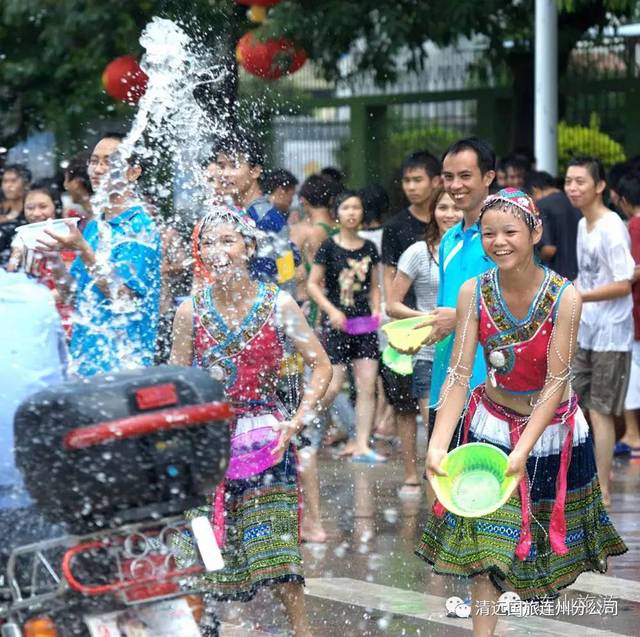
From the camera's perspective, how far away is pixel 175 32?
1075 cm

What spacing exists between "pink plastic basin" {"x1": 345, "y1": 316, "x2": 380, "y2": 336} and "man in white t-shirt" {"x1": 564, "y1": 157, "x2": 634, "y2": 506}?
5.14ft

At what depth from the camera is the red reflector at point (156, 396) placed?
3.81 metres

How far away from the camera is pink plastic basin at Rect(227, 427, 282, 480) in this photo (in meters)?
5.46

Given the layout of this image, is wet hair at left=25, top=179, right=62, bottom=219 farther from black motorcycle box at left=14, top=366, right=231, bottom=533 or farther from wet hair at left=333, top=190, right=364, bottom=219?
black motorcycle box at left=14, top=366, right=231, bottom=533

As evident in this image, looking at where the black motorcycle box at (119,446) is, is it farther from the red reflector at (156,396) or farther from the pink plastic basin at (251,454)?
the pink plastic basin at (251,454)

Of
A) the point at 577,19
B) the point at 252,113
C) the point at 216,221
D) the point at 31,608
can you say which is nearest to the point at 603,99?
the point at 577,19

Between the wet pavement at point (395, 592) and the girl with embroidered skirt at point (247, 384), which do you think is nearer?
the girl with embroidered skirt at point (247, 384)

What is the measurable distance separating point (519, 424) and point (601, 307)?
12.2 ft

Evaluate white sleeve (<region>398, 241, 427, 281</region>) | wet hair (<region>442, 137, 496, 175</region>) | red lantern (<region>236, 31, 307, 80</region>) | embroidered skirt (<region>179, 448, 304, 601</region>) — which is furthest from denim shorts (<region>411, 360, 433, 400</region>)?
red lantern (<region>236, 31, 307, 80</region>)

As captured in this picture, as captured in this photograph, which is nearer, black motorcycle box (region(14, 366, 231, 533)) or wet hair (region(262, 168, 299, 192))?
black motorcycle box (region(14, 366, 231, 533))

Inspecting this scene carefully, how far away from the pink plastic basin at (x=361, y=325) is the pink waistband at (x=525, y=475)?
4546 millimetres

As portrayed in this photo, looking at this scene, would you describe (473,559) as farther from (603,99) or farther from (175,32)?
(603,99)

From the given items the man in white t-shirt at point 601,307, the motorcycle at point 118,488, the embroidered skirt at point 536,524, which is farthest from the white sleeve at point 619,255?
the motorcycle at point 118,488

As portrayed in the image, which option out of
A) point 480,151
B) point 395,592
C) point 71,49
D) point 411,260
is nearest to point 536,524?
point 395,592
